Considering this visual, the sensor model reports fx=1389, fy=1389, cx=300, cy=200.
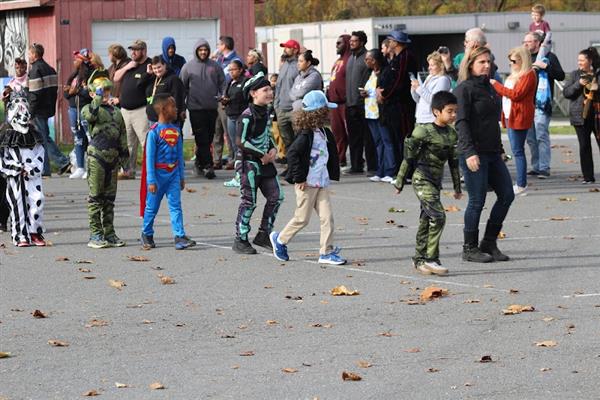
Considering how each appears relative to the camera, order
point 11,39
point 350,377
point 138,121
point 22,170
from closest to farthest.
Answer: point 350,377
point 22,170
point 138,121
point 11,39

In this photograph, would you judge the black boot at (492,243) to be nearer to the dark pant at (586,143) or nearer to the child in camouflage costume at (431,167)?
the child in camouflage costume at (431,167)

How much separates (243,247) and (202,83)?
8.01m

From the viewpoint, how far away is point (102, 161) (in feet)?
45.2

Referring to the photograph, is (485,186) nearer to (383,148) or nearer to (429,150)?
(429,150)

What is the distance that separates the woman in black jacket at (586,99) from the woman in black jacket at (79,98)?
6.77m

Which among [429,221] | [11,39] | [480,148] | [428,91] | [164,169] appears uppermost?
[11,39]

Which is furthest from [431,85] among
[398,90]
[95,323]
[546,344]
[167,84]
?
[546,344]

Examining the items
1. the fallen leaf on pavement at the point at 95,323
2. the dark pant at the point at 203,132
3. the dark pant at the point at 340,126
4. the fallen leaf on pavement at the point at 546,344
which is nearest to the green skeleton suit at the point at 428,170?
the fallen leaf on pavement at the point at 546,344

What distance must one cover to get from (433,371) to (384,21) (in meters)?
33.9

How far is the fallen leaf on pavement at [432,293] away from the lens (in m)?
10.6

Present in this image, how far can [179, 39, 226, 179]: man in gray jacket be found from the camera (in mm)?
20828

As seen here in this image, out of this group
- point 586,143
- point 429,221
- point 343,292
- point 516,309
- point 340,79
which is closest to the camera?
point 516,309

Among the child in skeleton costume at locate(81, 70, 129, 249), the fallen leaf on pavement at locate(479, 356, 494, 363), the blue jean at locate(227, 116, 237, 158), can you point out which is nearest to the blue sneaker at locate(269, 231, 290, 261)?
the child in skeleton costume at locate(81, 70, 129, 249)

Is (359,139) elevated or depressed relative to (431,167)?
depressed
